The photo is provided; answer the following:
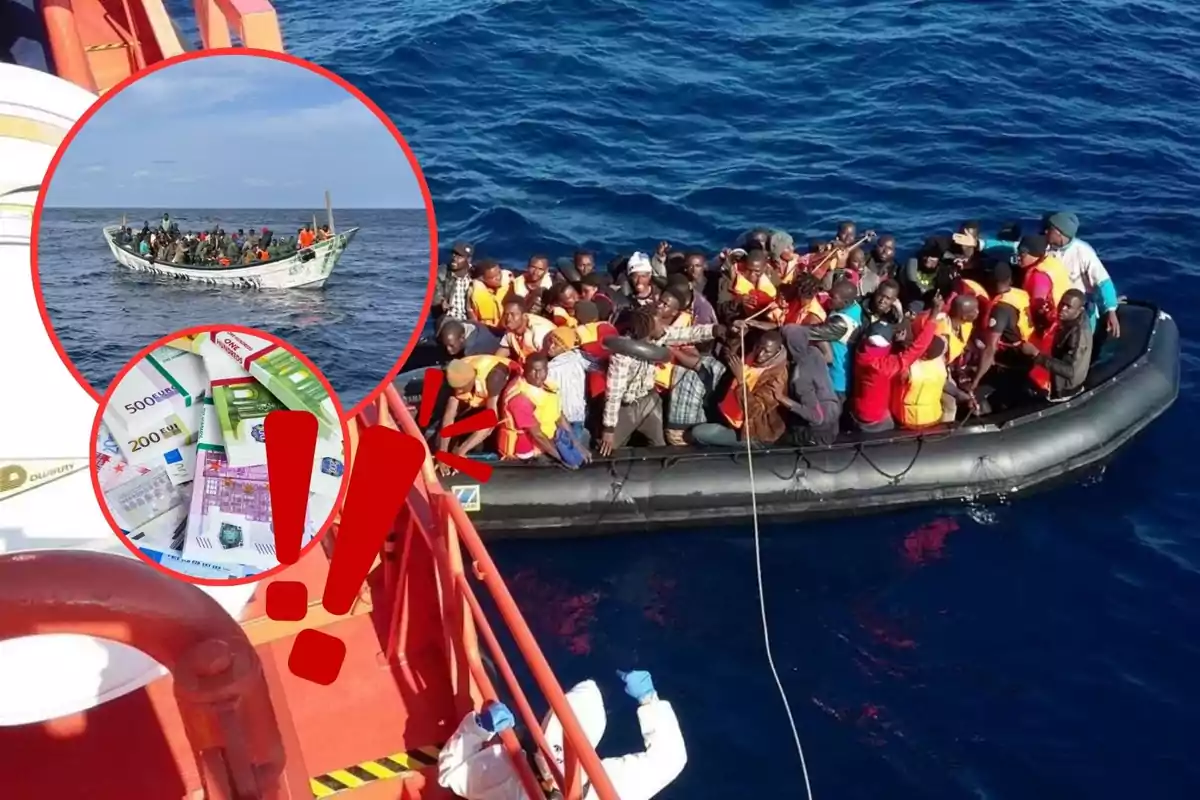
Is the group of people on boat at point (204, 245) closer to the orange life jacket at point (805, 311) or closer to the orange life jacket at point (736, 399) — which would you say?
the orange life jacket at point (736, 399)

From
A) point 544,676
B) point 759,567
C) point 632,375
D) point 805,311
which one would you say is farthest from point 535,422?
point 544,676

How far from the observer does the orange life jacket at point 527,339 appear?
862 centimetres

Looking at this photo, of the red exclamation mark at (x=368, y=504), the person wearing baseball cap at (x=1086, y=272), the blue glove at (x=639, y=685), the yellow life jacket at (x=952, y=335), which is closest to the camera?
the red exclamation mark at (x=368, y=504)

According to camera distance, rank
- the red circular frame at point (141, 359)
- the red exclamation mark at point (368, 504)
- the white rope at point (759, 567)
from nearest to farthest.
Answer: the red circular frame at point (141, 359), the red exclamation mark at point (368, 504), the white rope at point (759, 567)

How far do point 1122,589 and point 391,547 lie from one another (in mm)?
6722

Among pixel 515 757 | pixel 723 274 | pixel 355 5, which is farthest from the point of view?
pixel 355 5

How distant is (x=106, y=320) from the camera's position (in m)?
1.91

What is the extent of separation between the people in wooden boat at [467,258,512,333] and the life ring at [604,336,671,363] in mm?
1776

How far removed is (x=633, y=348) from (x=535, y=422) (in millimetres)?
992

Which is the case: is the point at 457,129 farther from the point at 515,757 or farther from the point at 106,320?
the point at 106,320

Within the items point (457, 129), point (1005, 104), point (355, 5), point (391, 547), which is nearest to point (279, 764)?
point (391, 547)

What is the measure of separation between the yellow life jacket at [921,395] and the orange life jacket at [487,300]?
3641 mm

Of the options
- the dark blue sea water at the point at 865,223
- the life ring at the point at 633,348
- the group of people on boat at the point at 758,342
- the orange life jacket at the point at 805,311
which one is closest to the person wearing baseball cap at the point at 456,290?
the group of people on boat at the point at 758,342

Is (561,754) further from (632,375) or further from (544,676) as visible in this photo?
(632,375)
